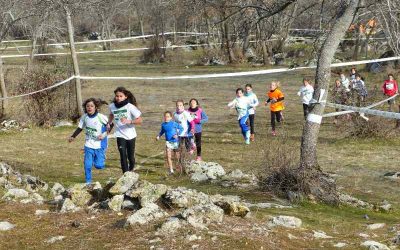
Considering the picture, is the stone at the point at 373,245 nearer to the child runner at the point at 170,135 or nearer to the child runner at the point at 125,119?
the child runner at the point at 125,119

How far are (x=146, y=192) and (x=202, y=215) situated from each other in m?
0.89

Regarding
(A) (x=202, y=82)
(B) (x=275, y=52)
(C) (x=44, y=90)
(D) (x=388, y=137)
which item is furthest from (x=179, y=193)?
(B) (x=275, y=52)

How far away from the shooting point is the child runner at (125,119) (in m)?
9.62

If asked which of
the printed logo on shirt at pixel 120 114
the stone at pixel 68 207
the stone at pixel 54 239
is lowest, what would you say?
the stone at pixel 54 239

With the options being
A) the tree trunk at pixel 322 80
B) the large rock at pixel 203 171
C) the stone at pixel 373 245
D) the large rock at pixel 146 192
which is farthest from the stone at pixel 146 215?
the large rock at pixel 203 171

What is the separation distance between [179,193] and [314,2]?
4.52 meters

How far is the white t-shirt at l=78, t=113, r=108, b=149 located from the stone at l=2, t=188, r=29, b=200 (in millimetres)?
2057

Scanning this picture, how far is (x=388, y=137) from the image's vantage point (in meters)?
15.1

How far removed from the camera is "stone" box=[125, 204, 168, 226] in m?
5.82

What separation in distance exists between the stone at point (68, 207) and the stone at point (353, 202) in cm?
404

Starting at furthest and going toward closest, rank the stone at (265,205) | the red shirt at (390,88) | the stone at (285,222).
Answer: the red shirt at (390,88) < the stone at (265,205) < the stone at (285,222)

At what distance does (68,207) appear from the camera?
261 inches

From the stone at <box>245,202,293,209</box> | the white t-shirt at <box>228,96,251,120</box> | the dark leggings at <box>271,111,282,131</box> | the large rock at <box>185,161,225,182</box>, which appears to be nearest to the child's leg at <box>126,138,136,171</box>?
the large rock at <box>185,161,225,182</box>

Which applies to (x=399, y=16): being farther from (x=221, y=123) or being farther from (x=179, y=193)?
(x=221, y=123)
